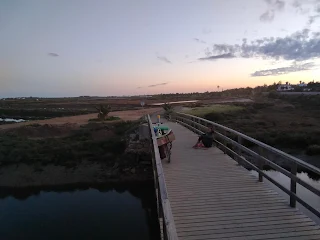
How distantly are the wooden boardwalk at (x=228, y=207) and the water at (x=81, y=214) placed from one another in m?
4.66

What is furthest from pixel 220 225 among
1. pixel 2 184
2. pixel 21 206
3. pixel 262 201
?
pixel 2 184

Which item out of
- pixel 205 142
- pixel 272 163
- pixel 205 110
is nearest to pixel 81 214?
pixel 205 142

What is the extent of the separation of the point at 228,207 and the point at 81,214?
924 centimetres

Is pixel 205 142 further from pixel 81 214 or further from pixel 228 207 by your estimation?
pixel 81 214

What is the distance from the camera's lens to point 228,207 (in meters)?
5.41

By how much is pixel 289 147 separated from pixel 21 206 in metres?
18.3

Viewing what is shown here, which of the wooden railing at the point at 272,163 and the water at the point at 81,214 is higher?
the wooden railing at the point at 272,163

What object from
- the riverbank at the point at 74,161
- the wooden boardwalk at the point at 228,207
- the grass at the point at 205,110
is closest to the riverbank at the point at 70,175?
the riverbank at the point at 74,161

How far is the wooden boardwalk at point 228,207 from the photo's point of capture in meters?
4.52

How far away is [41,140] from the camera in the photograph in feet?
79.0

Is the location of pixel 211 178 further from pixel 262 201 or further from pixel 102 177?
pixel 102 177

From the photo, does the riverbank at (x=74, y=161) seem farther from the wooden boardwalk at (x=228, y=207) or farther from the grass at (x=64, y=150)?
the wooden boardwalk at (x=228, y=207)

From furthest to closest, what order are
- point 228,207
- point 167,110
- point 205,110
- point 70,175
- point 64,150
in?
point 205,110 → point 167,110 → point 64,150 → point 70,175 → point 228,207

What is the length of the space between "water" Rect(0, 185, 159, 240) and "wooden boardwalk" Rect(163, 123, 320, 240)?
15.3 feet
